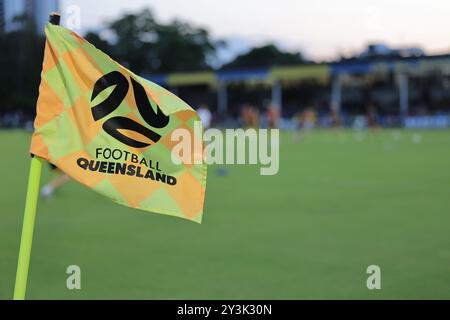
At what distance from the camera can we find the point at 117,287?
226 inches

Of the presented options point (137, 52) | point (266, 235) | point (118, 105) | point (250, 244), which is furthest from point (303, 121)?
point (137, 52)

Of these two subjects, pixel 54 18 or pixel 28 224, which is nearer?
pixel 28 224

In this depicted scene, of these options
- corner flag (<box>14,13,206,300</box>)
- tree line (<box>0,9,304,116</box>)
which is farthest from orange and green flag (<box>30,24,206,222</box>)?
tree line (<box>0,9,304,116</box>)

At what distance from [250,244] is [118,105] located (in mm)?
3919

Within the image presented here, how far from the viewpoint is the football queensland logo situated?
150 inches

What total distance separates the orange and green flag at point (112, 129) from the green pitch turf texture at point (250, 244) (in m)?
1.85

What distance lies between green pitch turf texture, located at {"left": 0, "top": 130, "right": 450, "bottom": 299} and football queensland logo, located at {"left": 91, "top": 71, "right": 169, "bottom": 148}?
2.04 meters

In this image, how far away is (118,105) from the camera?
3.84 meters

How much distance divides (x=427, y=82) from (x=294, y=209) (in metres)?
48.4

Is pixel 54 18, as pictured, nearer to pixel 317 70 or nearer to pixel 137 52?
pixel 317 70
